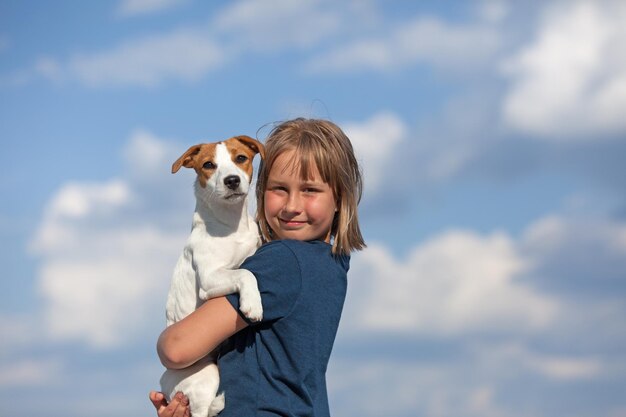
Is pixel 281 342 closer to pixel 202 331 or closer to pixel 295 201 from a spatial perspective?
pixel 202 331

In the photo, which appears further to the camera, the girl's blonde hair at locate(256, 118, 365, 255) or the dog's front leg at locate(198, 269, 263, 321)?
the girl's blonde hair at locate(256, 118, 365, 255)

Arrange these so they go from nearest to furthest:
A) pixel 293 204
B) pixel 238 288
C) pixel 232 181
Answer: pixel 238 288 → pixel 293 204 → pixel 232 181

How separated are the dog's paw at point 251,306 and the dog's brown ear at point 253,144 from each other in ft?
3.24

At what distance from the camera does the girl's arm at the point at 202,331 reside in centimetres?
346

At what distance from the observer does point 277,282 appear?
3.56 meters

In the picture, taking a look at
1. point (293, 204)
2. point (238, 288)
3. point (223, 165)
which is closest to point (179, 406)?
point (238, 288)

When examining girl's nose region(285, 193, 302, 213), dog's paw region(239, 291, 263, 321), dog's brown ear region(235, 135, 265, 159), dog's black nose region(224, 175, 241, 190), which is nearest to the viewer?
dog's paw region(239, 291, 263, 321)

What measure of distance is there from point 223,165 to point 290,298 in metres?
1.03

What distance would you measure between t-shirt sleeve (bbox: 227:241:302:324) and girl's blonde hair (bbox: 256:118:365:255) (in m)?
0.44

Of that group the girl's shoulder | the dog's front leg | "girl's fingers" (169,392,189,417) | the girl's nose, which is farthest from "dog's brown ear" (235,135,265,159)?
"girl's fingers" (169,392,189,417)

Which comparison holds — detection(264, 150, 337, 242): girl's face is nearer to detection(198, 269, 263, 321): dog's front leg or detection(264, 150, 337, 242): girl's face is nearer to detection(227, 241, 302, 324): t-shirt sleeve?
detection(227, 241, 302, 324): t-shirt sleeve

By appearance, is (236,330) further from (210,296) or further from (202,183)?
(202,183)

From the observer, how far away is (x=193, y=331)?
3471mm

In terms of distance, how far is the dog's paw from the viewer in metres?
3.42
